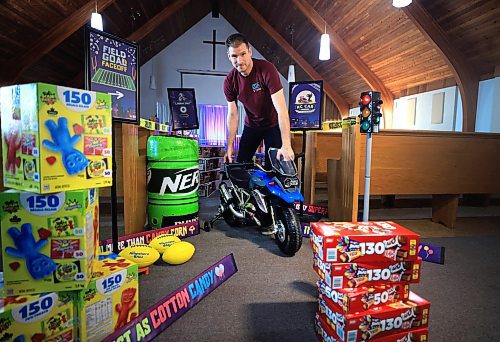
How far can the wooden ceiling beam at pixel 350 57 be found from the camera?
6559mm

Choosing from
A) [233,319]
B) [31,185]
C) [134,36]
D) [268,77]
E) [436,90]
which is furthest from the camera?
[134,36]

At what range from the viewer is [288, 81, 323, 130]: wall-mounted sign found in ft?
11.0

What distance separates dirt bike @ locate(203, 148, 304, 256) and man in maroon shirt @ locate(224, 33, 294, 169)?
14 centimetres

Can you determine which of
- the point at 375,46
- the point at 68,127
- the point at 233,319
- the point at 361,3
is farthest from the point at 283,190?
the point at 375,46

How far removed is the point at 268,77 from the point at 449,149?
1962 mm

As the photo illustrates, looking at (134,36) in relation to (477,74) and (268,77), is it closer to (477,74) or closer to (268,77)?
(268,77)

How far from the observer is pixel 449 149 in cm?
297

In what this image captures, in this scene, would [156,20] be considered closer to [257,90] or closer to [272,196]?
[257,90]

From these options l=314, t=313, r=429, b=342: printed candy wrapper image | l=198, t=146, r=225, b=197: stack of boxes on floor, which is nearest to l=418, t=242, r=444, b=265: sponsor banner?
l=314, t=313, r=429, b=342: printed candy wrapper image

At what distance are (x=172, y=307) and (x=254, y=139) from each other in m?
1.81

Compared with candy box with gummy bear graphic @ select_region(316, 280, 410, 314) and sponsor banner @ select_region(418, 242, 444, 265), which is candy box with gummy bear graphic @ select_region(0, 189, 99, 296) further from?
sponsor banner @ select_region(418, 242, 444, 265)

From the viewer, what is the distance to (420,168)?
2896 mm

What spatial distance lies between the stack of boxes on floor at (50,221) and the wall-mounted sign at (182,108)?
3403mm

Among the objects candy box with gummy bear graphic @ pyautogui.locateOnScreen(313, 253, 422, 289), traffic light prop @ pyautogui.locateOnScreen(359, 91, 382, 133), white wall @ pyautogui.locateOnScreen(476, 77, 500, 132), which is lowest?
candy box with gummy bear graphic @ pyautogui.locateOnScreen(313, 253, 422, 289)
